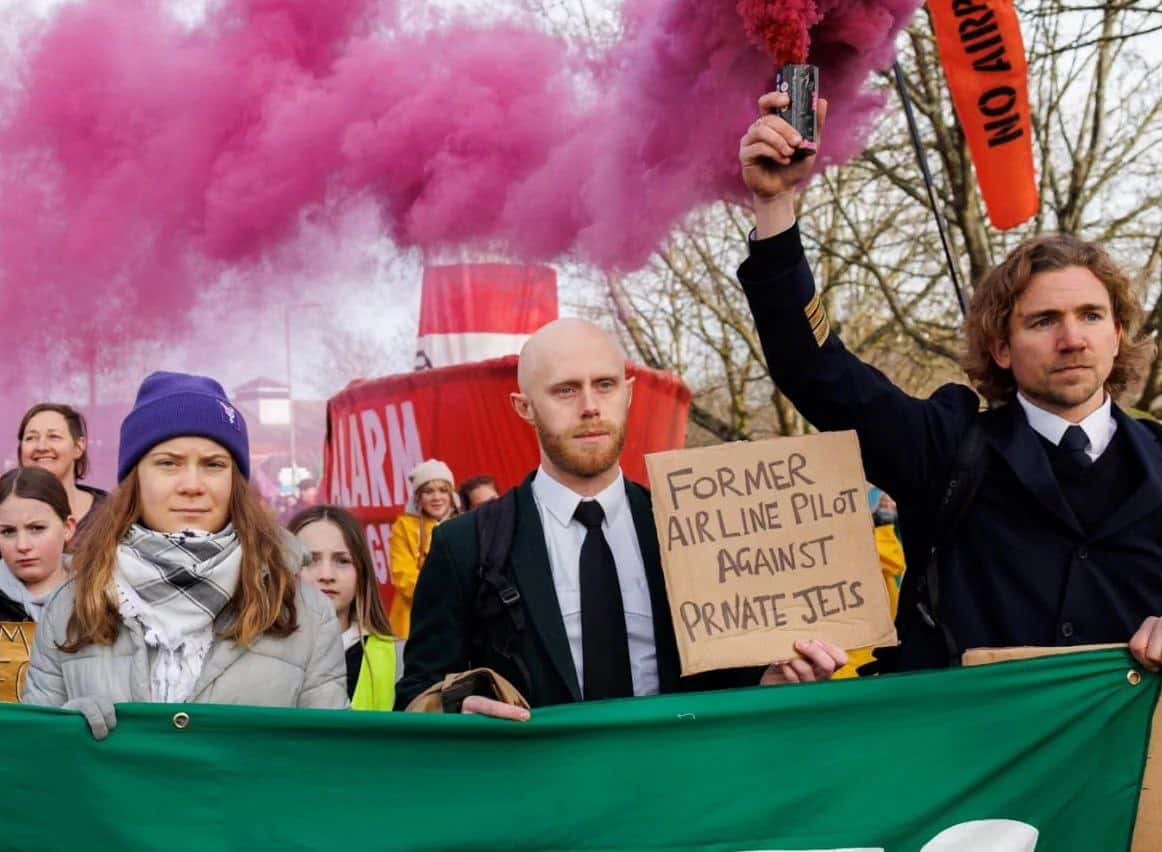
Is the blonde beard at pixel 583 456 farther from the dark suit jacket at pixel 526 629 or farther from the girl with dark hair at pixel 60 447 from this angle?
the girl with dark hair at pixel 60 447

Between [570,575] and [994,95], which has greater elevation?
[994,95]

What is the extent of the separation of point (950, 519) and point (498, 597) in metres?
0.94

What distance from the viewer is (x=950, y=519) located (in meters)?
2.95

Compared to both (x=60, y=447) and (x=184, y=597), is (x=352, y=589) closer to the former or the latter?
(x=60, y=447)

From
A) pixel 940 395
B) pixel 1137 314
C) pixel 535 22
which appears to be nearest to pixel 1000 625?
pixel 940 395

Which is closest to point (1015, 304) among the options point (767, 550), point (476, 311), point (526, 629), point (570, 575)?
point (767, 550)

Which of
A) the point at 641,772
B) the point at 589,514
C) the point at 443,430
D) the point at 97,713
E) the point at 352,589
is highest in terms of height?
the point at 443,430

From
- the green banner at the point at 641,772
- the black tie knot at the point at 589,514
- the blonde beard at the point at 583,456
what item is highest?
the blonde beard at the point at 583,456

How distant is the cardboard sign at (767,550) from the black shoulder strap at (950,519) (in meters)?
0.13

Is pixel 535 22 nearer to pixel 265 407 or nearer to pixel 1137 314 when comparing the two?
pixel 1137 314

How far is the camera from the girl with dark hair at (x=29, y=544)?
14.2ft

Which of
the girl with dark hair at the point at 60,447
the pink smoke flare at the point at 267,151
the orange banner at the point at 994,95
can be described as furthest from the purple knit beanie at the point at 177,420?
the pink smoke flare at the point at 267,151

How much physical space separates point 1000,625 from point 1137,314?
77 centimetres

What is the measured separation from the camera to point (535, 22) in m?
12.8
